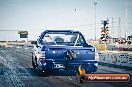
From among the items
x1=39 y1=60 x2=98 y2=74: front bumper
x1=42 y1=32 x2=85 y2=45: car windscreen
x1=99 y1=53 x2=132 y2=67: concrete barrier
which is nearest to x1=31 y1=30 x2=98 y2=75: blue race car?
x1=39 y1=60 x2=98 y2=74: front bumper

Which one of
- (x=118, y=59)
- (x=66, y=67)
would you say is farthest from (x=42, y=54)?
(x=118, y=59)

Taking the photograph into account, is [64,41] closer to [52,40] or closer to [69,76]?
[52,40]

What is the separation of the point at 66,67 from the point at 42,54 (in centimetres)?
104

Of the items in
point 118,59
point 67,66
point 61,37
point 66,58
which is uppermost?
point 61,37

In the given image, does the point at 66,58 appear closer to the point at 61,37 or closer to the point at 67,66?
the point at 67,66

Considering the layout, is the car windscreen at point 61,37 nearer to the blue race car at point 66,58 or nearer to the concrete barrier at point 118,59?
the blue race car at point 66,58

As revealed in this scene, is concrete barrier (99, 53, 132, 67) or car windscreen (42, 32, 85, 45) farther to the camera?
concrete barrier (99, 53, 132, 67)

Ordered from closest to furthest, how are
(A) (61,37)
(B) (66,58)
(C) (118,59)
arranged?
1. (B) (66,58)
2. (A) (61,37)
3. (C) (118,59)

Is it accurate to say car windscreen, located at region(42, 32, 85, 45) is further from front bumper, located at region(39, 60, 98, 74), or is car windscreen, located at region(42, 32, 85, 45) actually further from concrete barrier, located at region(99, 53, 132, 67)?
concrete barrier, located at region(99, 53, 132, 67)

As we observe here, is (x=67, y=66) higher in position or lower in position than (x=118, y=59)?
higher

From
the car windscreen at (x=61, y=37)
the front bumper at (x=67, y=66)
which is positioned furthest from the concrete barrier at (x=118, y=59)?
the front bumper at (x=67, y=66)

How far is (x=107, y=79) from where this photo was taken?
6309 mm

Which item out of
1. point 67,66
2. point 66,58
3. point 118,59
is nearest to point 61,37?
→ point 66,58

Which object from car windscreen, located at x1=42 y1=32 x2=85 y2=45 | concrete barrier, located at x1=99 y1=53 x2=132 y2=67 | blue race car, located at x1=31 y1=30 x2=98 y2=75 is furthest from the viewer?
concrete barrier, located at x1=99 y1=53 x2=132 y2=67
